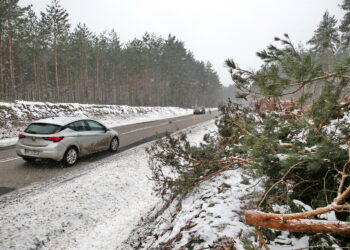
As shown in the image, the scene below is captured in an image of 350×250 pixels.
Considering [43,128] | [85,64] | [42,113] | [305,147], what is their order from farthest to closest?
[85,64], [42,113], [43,128], [305,147]

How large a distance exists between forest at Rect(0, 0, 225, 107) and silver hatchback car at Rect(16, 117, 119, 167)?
88.6 ft

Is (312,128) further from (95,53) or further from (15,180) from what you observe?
(95,53)

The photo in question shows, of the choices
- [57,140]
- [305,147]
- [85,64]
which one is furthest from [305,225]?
[85,64]

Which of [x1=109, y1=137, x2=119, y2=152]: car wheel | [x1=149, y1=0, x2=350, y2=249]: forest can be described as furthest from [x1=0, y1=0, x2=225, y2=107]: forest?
[x1=149, y1=0, x2=350, y2=249]: forest

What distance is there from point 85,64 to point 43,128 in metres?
41.4

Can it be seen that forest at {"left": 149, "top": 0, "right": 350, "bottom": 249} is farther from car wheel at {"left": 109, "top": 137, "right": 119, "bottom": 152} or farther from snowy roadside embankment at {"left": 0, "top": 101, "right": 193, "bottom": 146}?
snowy roadside embankment at {"left": 0, "top": 101, "right": 193, "bottom": 146}

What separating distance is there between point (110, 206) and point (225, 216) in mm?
3058

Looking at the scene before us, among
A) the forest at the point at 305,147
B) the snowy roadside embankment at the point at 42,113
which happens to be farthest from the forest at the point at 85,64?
the forest at the point at 305,147

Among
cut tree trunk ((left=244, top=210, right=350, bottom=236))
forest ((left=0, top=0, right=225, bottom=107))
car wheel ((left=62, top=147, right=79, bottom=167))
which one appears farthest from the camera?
forest ((left=0, top=0, right=225, bottom=107))

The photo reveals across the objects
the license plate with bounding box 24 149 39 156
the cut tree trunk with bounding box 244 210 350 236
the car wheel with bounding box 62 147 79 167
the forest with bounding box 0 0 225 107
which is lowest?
the car wheel with bounding box 62 147 79 167

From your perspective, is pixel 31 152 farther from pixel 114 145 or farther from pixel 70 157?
pixel 114 145

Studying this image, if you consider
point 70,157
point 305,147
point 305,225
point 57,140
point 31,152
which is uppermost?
point 305,147

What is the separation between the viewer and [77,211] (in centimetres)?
458

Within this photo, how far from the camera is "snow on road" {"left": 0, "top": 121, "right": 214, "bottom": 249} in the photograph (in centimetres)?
372
